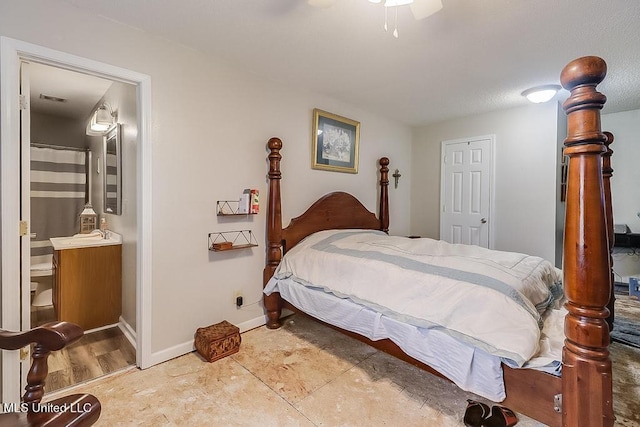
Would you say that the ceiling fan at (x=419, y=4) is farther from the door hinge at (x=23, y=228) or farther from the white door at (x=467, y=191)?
the white door at (x=467, y=191)

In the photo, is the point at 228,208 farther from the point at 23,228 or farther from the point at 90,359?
the point at 90,359

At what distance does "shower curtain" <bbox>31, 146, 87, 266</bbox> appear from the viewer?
3.68 metres

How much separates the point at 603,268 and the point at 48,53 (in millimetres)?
2811

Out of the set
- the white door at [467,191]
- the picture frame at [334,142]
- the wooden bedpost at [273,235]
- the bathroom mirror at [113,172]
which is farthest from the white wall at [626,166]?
the bathroom mirror at [113,172]

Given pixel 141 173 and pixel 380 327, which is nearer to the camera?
pixel 380 327

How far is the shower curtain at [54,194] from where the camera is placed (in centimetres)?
368

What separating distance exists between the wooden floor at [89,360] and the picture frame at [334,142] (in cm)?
236

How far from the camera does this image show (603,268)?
92 cm

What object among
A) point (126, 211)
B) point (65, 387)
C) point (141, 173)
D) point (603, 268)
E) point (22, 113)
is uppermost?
point (22, 113)

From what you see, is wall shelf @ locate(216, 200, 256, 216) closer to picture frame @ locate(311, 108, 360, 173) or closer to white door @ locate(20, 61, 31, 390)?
picture frame @ locate(311, 108, 360, 173)

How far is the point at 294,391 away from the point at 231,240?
1301 millimetres

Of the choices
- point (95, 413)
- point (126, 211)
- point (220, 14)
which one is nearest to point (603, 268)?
point (95, 413)

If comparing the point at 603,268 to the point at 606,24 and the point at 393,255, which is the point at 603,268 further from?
the point at 606,24

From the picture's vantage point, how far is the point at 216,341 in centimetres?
212
